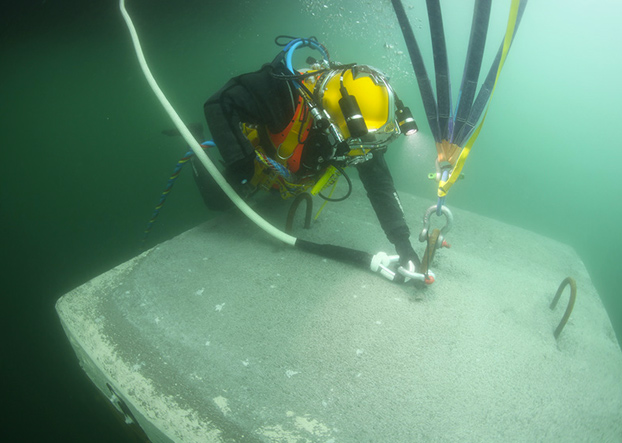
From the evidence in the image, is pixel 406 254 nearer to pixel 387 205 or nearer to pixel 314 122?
pixel 387 205

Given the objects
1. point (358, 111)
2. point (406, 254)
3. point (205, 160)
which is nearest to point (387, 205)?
point (406, 254)

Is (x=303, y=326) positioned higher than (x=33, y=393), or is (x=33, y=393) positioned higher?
(x=303, y=326)

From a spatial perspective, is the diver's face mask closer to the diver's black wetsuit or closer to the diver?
the diver

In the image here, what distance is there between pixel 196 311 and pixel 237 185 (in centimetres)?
94

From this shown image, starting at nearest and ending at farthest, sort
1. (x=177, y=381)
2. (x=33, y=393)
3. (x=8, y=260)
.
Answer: (x=177, y=381) → (x=33, y=393) → (x=8, y=260)

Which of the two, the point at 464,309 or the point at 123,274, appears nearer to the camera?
the point at 123,274

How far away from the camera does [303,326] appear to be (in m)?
1.84

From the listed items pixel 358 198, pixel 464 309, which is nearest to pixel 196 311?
pixel 464 309

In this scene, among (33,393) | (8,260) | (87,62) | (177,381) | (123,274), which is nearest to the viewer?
(177,381)

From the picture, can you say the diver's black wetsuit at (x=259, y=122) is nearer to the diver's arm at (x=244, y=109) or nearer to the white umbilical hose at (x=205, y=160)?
the diver's arm at (x=244, y=109)

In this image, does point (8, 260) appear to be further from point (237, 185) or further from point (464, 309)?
point (464, 309)

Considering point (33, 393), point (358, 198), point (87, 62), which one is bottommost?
point (33, 393)

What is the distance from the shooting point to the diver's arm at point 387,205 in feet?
7.22

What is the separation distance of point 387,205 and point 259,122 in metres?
1.11
